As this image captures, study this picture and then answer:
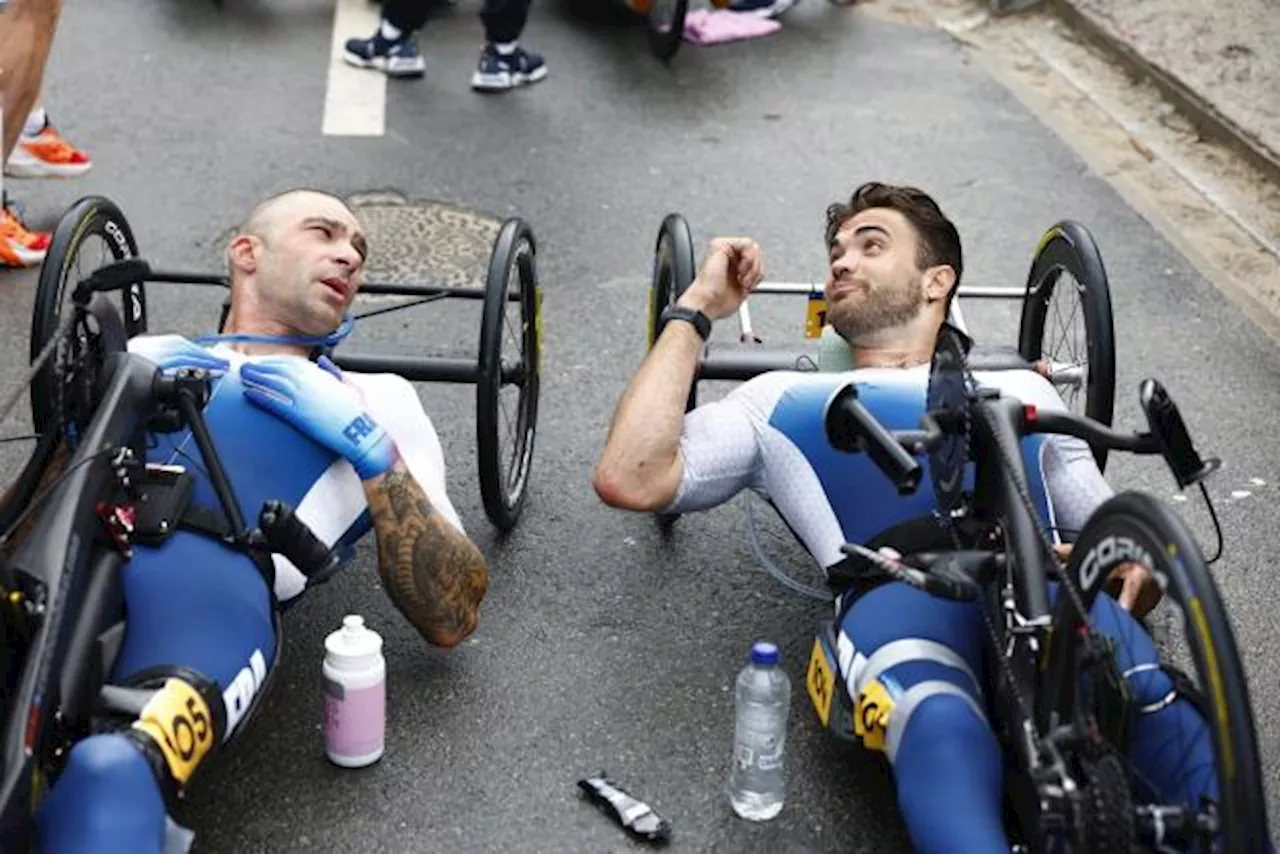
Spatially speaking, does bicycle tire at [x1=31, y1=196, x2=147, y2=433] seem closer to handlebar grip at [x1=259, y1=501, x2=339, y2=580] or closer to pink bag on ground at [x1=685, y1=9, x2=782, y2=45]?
handlebar grip at [x1=259, y1=501, x2=339, y2=580]

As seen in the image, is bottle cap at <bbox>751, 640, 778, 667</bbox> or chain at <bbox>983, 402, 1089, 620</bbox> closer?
chain at <bbox>983, 402, 1089, 620</bbox>

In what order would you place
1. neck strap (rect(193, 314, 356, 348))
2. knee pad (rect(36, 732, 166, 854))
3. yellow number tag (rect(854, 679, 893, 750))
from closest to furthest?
knee pad (rect(36, 732, 166, 854))
yellow number tag (rect(854, 679, 893, 750))
neck strap (rect(193, 314, 356, 348))

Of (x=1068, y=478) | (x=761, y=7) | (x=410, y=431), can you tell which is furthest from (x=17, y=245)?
(x=761, y=7)

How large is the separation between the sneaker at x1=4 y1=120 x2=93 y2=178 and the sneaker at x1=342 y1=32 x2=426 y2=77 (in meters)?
1.98

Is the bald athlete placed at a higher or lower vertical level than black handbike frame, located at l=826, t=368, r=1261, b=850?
lower

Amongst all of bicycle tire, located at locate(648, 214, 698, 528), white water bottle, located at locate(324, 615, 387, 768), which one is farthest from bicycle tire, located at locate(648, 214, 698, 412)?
white water bottle, located at locate(324, 615, 387, 768)

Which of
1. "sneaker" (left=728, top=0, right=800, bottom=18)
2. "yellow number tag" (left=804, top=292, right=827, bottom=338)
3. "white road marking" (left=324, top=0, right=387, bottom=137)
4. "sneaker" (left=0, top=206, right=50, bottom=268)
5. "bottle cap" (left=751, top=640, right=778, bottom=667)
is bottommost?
"white road marking" (left=324, top=0, right=387, bottom=137)

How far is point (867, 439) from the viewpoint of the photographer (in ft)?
13.2

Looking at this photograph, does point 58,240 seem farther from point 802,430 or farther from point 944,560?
point 944,560

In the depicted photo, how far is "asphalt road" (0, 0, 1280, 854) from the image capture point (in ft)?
14.5

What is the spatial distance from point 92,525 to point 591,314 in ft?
10.7

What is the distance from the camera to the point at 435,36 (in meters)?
10.2

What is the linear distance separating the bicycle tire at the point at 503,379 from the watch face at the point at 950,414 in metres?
1.14

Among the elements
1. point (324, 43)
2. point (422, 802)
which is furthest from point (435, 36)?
point (422, 802)
